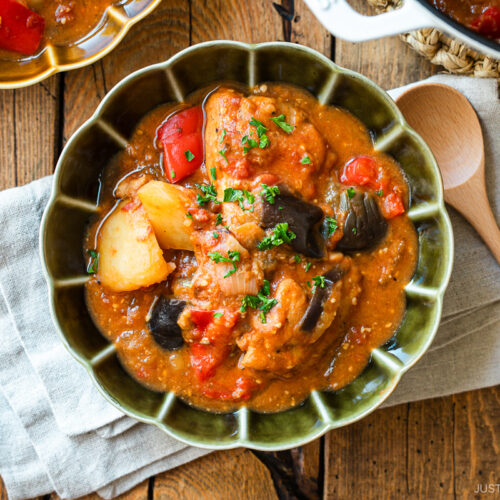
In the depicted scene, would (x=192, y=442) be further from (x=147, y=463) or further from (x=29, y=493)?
(x=29, y=493)

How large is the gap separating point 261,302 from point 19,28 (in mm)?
2067

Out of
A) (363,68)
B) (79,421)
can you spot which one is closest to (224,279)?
(79,421)

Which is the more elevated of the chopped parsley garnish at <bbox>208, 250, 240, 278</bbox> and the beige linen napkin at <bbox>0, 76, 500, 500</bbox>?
the chopped parsley garnish at <bbox>208, 250, 240, 278</bbox>

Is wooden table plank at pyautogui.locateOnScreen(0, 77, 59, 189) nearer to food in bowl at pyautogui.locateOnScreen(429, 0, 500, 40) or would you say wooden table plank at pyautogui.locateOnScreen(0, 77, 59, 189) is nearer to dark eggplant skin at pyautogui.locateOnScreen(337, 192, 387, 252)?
Result: dark eggplant skin at pyautogui.locateOnScreen(337, 192, 387, 252)

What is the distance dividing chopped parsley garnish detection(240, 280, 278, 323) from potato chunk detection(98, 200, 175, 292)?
1.41ft

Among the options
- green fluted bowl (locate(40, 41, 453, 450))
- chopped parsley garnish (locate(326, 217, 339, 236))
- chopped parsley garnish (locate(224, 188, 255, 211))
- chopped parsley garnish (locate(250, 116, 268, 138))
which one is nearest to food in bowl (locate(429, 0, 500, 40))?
green fluted bowl (locate(40, 41, 453, 450))

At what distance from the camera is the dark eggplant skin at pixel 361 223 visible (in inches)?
114

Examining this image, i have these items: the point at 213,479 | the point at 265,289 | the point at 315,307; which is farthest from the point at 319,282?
the point at 213,479

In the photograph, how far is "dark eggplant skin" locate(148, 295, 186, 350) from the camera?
2850mm

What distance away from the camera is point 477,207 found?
318 cm

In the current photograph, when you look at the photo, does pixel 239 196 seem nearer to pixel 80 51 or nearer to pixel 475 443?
pixel 80 51

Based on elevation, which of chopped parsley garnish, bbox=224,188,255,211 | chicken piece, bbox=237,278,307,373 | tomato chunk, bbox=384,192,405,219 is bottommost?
chicken piece, bbox=237,278,307,373

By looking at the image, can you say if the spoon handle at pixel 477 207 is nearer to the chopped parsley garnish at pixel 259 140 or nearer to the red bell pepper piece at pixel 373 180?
the red bell pepper piece at pixel 373 180

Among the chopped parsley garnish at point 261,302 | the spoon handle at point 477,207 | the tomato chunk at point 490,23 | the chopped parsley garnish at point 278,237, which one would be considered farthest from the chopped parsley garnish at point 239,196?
the tomato chunk at point 490,23
